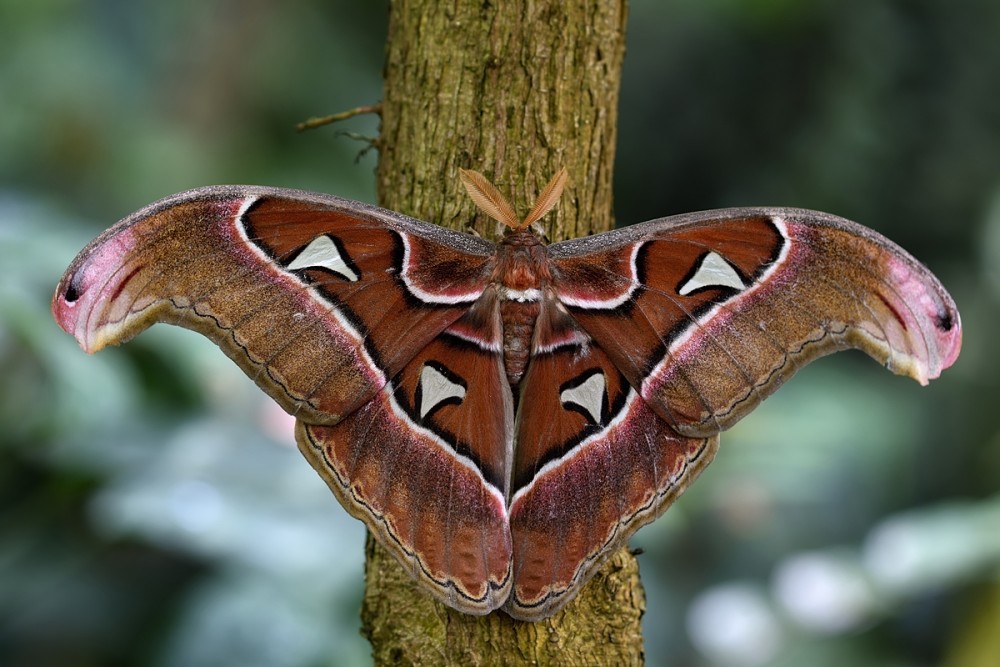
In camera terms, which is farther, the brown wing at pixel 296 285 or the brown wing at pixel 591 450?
the brown wing at pixel 591 450

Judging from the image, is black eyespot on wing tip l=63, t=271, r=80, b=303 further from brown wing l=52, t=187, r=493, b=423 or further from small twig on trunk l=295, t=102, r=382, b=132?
small twig on trunk l=295, t=102, r=382, b=132

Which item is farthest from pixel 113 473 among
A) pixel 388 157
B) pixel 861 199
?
pixel 861 199

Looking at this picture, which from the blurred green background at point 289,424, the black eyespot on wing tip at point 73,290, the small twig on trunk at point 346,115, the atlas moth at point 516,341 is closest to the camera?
the black eyespot on wing tip at point 73,290

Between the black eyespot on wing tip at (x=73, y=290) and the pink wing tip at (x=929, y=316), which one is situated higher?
the black eyespot on wing tip at (x=73, y=290)

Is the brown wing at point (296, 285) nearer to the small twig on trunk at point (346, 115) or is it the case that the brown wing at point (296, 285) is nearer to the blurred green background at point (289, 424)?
the small twig on trunk at point (346, 115)

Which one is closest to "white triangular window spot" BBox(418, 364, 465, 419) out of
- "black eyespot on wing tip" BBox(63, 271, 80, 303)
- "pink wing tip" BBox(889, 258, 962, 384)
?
"black eyespot on wing tip" BBox(63, 271, 80, 303)

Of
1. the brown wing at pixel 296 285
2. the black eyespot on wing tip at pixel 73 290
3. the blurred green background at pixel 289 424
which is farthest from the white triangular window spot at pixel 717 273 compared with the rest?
the blurred green background at pixel 289 424
